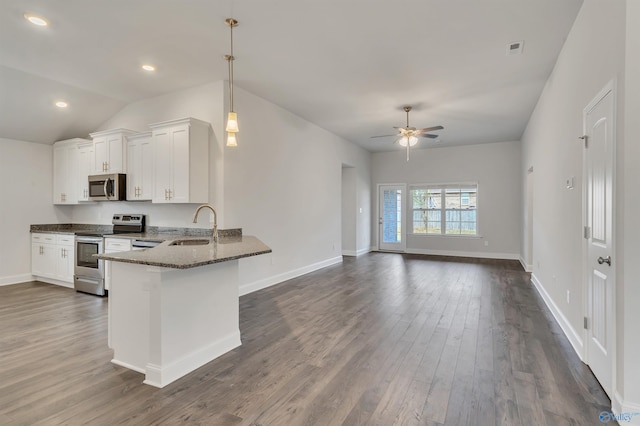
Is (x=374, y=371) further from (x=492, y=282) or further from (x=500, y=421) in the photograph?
(x=492, y=282)

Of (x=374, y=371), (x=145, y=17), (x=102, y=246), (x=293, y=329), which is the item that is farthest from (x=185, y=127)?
(x=374, y=371)

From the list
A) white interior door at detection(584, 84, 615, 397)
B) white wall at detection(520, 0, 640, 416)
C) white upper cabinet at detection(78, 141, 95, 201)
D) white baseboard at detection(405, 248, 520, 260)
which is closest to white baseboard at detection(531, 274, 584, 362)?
white wall at detection(520, 0, 640, 416)

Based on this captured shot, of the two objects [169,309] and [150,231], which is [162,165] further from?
[169,309]

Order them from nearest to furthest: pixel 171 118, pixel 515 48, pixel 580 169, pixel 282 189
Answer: pixel 580 169
pixel 515 48
pixel 171 118
pixel 282 189

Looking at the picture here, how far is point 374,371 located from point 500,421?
910 mm

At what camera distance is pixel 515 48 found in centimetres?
358

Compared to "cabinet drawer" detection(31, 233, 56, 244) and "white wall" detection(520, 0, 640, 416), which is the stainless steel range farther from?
"white wall" detection(520, 0, 640, 416)

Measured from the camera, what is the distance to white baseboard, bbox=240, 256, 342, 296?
4.88 meters

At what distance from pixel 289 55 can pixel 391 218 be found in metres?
6.76

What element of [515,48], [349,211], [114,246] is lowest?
[114,246]

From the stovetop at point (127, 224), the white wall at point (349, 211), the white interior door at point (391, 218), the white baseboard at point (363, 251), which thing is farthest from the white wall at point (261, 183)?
the white interior door at point (391, 218)

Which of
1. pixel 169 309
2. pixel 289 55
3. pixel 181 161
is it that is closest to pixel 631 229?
pixel 169 309

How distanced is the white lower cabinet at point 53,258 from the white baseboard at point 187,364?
3834 millimetres

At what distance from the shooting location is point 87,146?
18.1 feet
